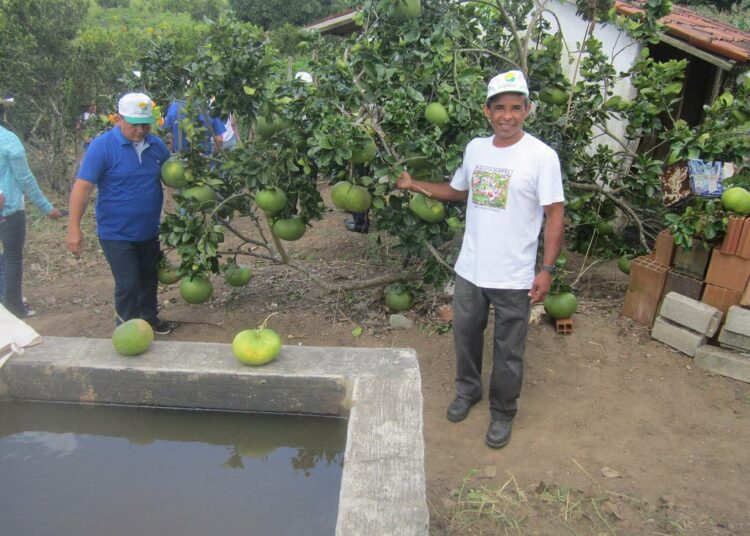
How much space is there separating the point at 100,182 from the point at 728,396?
401cm

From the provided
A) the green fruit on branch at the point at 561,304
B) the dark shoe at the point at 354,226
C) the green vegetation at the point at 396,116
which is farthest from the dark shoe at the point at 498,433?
the dark shoe at the point at 354,226

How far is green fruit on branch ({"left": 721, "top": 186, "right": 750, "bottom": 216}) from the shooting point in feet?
12.1

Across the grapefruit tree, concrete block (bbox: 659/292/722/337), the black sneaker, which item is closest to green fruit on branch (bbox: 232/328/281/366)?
the grapefruit tree

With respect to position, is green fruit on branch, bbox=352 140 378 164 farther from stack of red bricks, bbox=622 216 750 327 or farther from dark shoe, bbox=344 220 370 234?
dark shoe, bbox=344 220 370 234

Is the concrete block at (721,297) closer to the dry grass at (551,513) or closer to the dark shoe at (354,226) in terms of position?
the dry grass at (551,513)

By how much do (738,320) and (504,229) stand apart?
76.0 inches

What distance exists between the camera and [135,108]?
3596 mm

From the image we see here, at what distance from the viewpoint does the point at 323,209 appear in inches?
→ 162

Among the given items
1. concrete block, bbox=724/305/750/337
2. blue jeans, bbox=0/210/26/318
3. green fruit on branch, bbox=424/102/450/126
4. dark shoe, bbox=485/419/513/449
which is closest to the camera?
dark shoe, bbox=485/419/513/449

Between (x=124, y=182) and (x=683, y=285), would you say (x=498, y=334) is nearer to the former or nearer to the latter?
(x=683, y=285)

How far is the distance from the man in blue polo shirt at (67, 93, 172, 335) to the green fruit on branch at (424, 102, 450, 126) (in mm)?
1684

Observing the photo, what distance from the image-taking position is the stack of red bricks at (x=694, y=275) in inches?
146

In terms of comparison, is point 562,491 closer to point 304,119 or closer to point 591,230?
point 304,119

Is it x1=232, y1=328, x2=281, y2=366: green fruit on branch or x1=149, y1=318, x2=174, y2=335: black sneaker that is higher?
x1=232, y1=328, x2=281, y2=366: green fruit on branch
